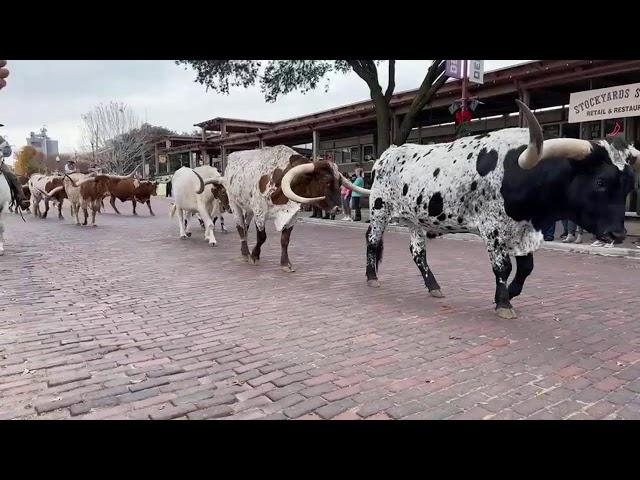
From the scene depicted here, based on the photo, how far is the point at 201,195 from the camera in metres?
10.8

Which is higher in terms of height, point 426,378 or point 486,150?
point 486,150

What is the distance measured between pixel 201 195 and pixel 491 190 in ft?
24.7

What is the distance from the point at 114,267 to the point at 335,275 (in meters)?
3.57

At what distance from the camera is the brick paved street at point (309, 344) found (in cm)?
295

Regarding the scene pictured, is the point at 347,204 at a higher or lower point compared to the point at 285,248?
higher

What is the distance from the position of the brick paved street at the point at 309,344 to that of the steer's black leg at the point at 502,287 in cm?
19

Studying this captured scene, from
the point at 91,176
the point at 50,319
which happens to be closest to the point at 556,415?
the point at 50,319

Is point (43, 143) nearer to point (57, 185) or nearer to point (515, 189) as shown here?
point (57, 185)

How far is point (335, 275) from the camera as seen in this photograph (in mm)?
7266

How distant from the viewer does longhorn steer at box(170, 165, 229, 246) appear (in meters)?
10.5

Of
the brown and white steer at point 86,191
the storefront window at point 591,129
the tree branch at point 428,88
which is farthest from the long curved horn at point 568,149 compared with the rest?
the brown and white steer at point 86,191

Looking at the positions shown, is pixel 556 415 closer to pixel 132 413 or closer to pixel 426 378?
pixel 426 378

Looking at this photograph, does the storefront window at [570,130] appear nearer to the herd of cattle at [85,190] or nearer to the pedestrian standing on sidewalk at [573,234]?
the pedestrian standing on sidewalk at [573,234]

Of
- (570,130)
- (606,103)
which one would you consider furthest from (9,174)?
(570,130)
